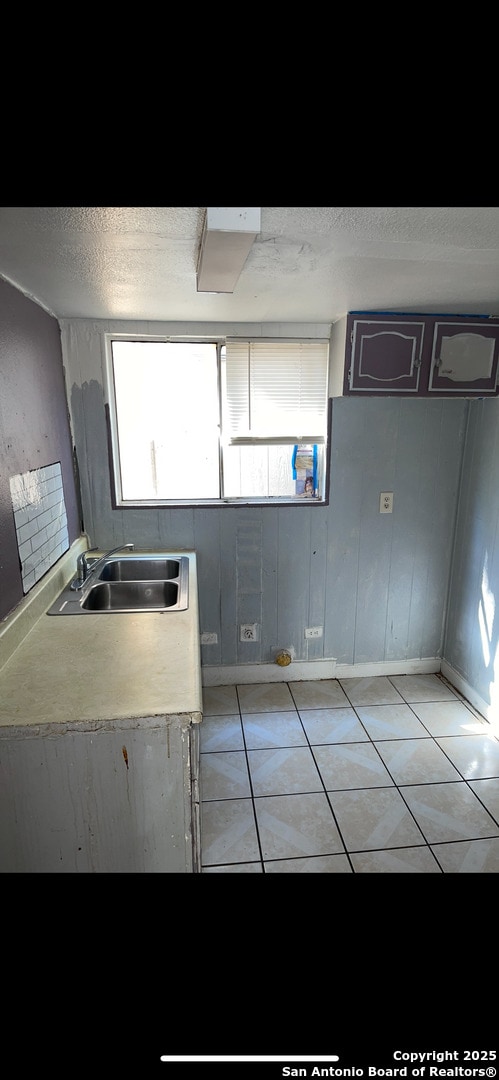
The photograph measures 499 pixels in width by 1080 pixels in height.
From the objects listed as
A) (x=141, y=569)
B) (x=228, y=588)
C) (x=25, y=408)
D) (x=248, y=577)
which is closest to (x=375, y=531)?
(x=248, y=577)

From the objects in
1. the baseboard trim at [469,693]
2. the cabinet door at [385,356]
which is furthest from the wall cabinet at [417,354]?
the baseboard trim at [469,693]

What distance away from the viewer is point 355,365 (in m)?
2.54

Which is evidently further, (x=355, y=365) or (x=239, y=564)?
(x=239, y=564)

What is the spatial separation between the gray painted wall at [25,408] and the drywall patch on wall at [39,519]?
4 cm

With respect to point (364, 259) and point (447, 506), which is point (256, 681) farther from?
point (364, 259)

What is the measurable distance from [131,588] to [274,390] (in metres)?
1.32

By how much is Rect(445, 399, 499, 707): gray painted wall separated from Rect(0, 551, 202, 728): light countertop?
1.69m

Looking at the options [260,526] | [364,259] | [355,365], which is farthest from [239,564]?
[364,259]

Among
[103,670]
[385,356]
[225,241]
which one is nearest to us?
[225,241]

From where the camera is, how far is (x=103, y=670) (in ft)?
5.02

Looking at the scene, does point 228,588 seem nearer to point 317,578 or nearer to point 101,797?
point 317,578

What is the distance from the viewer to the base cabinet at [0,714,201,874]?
1.29 m

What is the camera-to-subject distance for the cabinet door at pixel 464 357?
2.51 m
